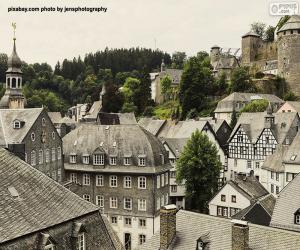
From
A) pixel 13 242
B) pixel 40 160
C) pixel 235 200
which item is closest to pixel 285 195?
pixel 235 200

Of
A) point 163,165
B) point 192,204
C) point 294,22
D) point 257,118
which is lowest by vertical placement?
point 192,204

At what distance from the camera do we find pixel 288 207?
3114cm

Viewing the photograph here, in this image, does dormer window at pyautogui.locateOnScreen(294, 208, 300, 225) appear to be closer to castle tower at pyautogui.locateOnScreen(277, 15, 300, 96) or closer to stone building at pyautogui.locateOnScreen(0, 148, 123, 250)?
stone building at pyautogui.locateOnScreen(0, 148, 123, 250)

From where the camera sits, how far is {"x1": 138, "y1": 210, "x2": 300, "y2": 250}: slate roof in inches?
827

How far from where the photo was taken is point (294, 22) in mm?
102438

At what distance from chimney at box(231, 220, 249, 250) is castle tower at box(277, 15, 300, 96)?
8954 centimetres

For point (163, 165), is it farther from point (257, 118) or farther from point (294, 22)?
point (294, 22)

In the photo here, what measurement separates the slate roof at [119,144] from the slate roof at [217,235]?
73.8 feet

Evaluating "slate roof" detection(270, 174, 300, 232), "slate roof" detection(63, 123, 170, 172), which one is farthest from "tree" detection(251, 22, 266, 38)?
"slate roof" detection(270, 174, 300, 232)

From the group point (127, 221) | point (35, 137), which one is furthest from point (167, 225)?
point (35, 137)

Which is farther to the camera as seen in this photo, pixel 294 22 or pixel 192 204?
pixel 294 22

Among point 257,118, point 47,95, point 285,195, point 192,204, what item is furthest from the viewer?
point 47,95

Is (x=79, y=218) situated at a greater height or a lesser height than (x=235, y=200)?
greater

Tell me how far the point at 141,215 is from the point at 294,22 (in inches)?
2925
